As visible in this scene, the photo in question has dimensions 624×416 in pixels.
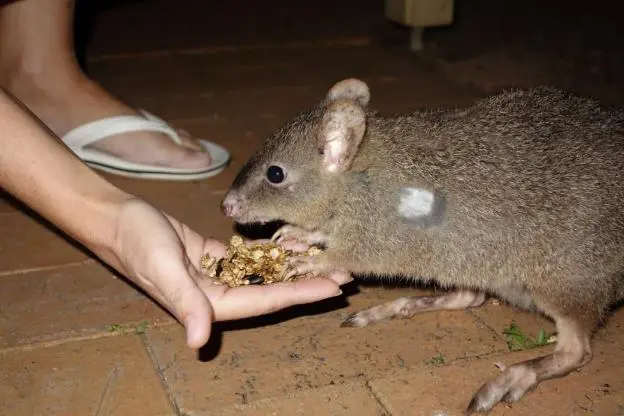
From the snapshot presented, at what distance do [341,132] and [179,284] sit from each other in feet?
2.70

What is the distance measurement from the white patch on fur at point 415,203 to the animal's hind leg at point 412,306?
0.41 m

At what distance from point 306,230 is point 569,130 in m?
0.99

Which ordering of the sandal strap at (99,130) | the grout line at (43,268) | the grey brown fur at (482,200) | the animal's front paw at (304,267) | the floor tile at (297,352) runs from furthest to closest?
the sandal strap at (99,130)
the grout line at (43,268)
the animal's front paw at (304,267)
the grey brown fur at (482,200)
the floor tile at (297,352)

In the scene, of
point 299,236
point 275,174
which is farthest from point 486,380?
point 275,174

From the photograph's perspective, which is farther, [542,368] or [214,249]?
[214,249]

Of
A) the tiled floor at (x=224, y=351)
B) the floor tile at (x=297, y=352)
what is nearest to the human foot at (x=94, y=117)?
the tiled floor at (x=224, y=351)

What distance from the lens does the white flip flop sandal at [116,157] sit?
3936 millimetres

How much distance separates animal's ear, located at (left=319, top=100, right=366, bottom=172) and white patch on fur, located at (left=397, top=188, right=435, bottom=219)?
8.8 inches

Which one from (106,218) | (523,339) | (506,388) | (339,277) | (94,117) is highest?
(106,218)

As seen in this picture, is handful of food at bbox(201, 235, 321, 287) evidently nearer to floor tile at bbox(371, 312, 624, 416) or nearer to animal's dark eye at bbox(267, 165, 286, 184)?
animal's dark eye at bbox(267, 165, 286, 184)

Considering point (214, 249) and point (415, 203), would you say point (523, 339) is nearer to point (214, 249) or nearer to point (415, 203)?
point (415, 203)

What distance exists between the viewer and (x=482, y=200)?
2.75 meters

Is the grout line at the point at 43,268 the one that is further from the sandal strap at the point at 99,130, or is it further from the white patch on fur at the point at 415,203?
the white patch on fur at the point at 415,203

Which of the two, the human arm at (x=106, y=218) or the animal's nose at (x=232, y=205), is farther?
the animal's nose at (x=232, y=205)
